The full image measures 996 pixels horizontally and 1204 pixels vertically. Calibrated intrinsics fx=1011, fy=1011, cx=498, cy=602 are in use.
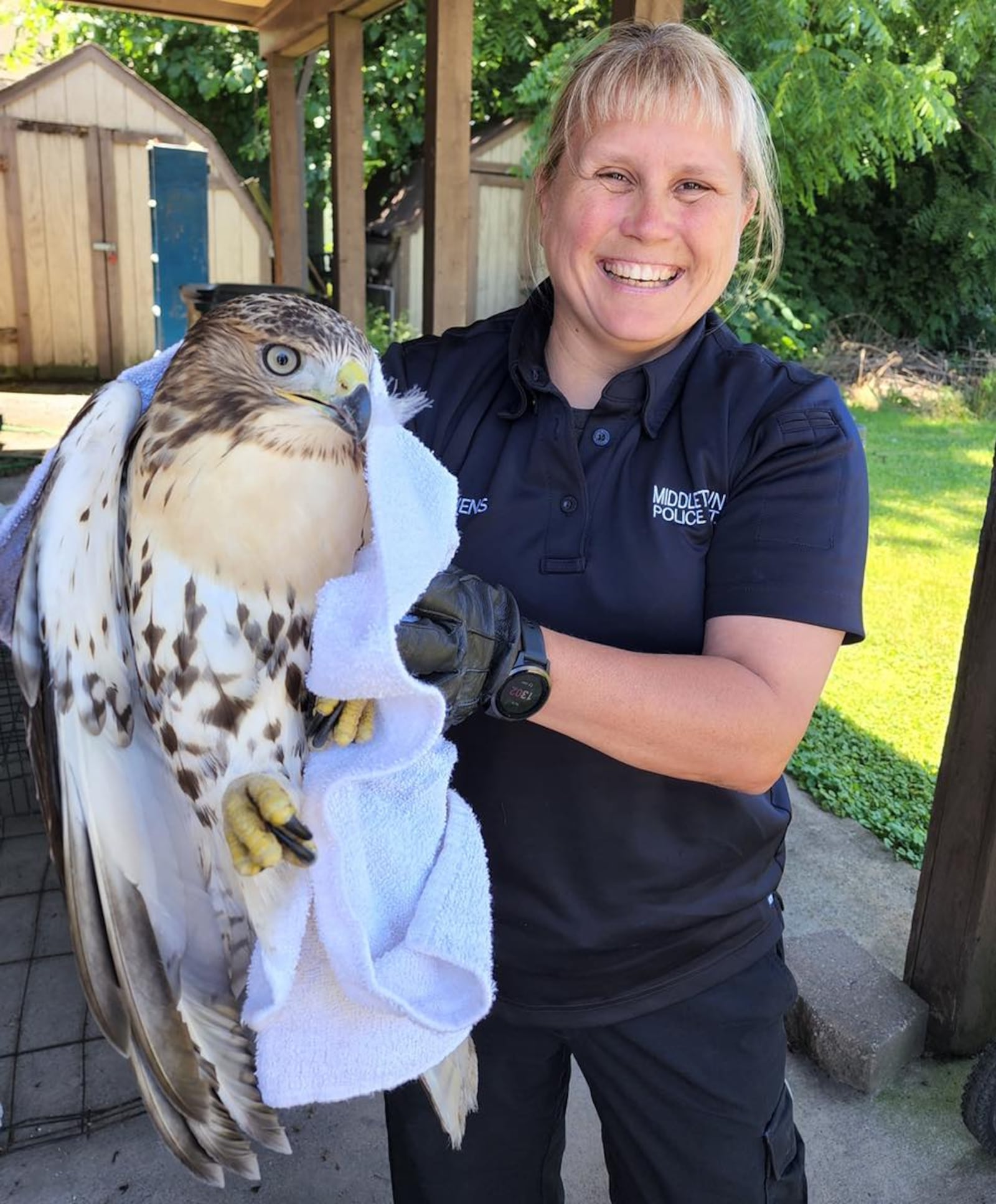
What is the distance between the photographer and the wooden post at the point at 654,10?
2.41m

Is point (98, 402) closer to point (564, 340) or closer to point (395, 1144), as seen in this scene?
point (564, 340)

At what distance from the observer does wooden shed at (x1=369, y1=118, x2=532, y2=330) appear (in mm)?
13453

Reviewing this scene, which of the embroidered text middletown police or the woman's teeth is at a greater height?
the woman's teeth

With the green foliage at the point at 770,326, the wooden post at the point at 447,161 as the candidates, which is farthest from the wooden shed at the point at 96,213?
the wooden post at the point at 447,161

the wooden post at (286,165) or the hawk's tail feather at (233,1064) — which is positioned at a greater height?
the wooden post at (286,165)

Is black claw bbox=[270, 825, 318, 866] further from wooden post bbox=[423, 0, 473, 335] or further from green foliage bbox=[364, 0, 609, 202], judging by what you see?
green foliage bbox=[364, 0, 609, 202]

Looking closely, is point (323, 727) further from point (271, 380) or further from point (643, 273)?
point (643, 273)

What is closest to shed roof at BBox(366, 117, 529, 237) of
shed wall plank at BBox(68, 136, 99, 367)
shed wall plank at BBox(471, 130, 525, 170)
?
shed wall plank at BBox(471, 130, 525, 170)

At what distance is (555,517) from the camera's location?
4.55 ft

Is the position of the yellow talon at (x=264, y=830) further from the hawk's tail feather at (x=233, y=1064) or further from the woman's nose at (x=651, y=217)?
the woman's nose at (x=651, y=217)

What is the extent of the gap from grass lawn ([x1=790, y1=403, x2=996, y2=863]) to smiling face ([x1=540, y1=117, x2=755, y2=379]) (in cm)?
250

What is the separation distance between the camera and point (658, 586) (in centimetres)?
133

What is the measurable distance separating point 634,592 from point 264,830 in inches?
21.8

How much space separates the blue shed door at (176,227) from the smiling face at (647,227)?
10876 millimetres
